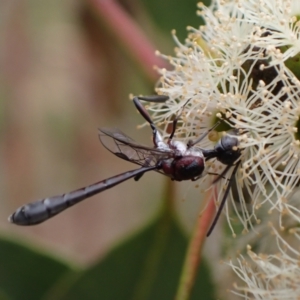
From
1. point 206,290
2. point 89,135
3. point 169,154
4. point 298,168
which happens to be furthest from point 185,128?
point 89,135

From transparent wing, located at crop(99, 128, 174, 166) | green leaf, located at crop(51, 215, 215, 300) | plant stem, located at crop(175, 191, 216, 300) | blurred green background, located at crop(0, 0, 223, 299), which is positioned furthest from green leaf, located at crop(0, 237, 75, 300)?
blurred green background, located at crop(0, 0, 223, 299)

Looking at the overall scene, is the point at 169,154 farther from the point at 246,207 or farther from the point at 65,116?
the point at 65,116

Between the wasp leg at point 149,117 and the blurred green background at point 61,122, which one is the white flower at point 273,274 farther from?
the blurred green background at point 61,122

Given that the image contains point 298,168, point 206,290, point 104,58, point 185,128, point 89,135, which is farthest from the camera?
point 89,135

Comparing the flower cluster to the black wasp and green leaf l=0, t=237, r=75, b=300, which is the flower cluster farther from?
green leaf l=0, t=237, r=75, b=300

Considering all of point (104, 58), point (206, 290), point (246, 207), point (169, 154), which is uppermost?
point (104, 58)

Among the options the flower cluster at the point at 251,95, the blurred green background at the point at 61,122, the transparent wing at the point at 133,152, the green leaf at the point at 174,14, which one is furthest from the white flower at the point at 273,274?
the blurred green background at the point at 61,122
